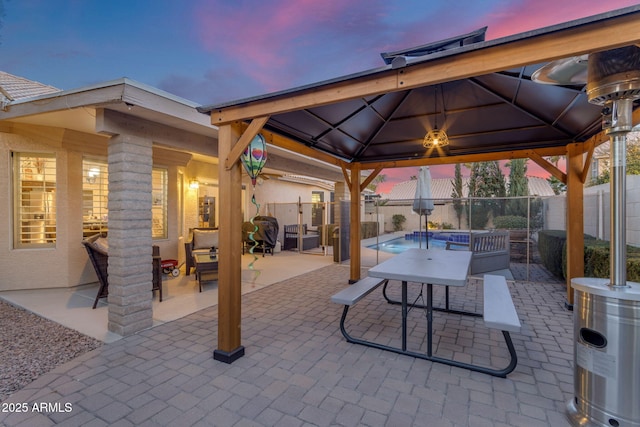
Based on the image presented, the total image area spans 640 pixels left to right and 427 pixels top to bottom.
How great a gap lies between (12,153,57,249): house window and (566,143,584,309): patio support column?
348 inches

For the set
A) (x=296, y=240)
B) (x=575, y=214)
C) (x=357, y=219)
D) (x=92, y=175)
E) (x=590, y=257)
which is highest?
(x=92, y=175)

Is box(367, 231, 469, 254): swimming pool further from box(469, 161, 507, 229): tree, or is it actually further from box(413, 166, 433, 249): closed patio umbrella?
box(469, 161, 507, 229): tree

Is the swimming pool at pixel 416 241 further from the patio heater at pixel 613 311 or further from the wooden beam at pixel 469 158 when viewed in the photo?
the patio heater at pixel 613 311

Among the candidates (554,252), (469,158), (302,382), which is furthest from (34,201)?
(554,252)

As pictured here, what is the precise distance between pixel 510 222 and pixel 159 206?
39.5 ft

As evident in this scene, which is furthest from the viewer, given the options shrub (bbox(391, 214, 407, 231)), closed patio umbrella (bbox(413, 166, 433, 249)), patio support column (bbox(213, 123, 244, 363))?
shrub (bbox(391, 214, 407, 231))

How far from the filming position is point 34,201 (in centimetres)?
536

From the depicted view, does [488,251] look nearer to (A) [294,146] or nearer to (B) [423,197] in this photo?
(B) [423,197]

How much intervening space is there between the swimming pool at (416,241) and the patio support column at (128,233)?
9.90 meters

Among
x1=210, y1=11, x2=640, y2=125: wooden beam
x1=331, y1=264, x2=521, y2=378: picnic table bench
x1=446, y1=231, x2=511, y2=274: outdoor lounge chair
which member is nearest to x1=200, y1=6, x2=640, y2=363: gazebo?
x1=210, y1=11, x2=640, y2=125: wooden beam

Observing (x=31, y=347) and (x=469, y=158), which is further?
(x=469, y=158)

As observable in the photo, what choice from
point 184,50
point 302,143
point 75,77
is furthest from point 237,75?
point 302,143

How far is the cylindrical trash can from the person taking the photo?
1.89 meters

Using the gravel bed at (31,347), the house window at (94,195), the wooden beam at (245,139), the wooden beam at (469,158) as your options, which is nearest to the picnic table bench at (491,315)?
the wooden beam at (245,139)
